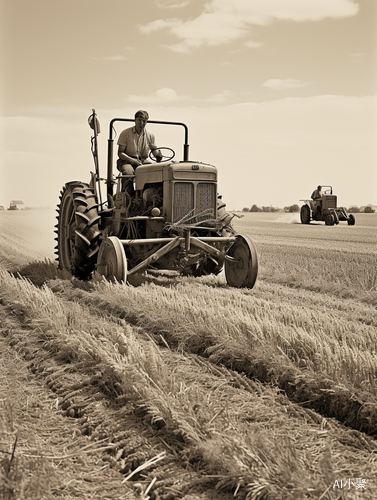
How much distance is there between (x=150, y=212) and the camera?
27.8 feet

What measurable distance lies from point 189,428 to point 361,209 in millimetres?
45927

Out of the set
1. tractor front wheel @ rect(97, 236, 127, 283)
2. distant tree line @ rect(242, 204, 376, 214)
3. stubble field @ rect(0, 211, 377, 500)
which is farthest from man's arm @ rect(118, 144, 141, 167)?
distant tree line @ rect(242, 204, 376, 214)

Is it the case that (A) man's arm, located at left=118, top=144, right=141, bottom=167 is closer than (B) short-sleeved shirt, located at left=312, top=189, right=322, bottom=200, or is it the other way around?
(A) man's arm, located at left=118, top=144, right=141, bottom=167

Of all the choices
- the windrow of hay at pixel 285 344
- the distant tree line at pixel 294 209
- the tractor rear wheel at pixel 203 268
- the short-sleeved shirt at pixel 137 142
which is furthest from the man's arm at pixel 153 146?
the distant tree line at pixel 294 209

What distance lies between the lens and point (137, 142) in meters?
8.81

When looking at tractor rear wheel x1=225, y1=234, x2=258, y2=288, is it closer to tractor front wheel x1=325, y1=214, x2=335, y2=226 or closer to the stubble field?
the stubble field

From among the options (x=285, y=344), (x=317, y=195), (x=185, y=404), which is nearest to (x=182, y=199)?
(x=285, y=344)

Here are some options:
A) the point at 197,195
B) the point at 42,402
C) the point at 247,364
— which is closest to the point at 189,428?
the point at 42,402

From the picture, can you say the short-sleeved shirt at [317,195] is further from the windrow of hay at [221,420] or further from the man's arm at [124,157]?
the windrow of hay at [221,420]

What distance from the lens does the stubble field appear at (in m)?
2.45

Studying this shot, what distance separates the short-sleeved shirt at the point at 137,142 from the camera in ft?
28.6

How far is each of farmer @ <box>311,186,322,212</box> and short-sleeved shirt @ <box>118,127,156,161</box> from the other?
19.5 meters

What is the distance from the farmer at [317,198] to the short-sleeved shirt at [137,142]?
19550mm

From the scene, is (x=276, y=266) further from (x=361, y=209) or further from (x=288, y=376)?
(x=361, y=209)
